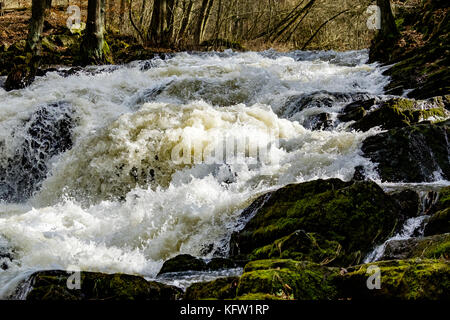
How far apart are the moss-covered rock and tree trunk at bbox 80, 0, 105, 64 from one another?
12857 millimetres

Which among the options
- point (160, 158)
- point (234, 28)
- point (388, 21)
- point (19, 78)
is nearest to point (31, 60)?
point (19, 78)

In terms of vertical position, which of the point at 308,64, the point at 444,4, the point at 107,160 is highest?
the point at 444,4

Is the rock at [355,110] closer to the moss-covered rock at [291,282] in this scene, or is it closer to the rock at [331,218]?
the rock at [331,218]

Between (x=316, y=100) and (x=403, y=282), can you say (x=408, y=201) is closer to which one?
(x=403, y=282)

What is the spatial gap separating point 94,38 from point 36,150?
21.7 feet

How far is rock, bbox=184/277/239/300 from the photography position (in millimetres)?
2852

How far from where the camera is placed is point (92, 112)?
972cm

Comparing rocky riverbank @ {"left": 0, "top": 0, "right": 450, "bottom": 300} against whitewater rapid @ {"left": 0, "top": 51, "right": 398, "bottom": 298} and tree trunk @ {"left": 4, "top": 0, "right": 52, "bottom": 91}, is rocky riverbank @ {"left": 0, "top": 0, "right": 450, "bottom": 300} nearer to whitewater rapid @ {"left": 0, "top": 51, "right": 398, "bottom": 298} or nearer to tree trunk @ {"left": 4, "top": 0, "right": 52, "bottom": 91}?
whitewater rapid @ {"left": 0, "top": 51, "right": 398, "bottom": 298}
